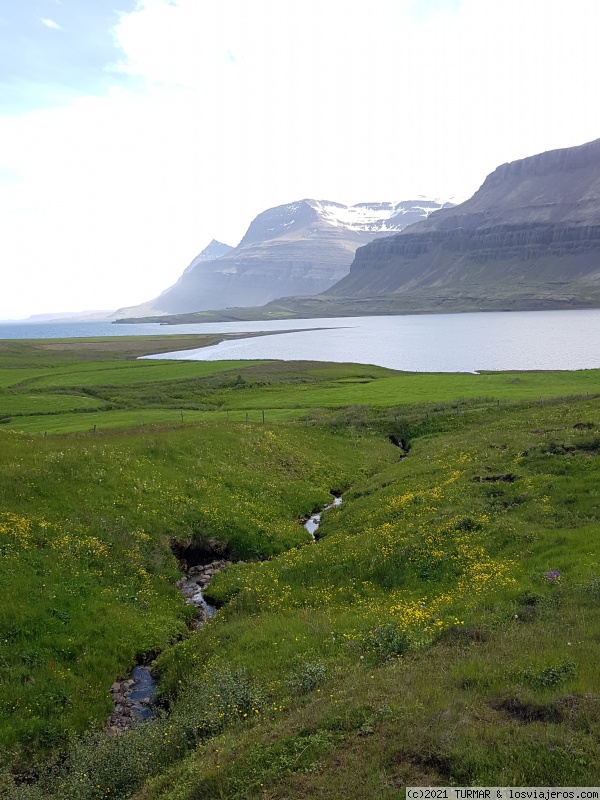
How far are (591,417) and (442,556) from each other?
23.8 metres

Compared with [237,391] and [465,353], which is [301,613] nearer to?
[237,391]

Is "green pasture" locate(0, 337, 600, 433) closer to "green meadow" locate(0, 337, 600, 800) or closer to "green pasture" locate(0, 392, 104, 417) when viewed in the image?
"green pasture" locate(0, 392, 104, 417)

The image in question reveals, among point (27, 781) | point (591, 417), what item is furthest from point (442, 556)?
point (591, 417)

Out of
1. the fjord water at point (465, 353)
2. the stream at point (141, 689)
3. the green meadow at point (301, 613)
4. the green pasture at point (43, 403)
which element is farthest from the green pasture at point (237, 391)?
the stream at point (141, 689)

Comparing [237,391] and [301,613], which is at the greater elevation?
[237,391]

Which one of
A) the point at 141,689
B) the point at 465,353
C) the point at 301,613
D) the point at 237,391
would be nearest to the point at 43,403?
the point at 237,391

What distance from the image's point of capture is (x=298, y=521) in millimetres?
37312

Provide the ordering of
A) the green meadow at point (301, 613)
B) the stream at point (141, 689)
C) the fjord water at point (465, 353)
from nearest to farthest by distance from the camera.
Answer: the green meadow at point (301, 613)
the stream at point (141, 689)
the fjord water at point (465, 353)

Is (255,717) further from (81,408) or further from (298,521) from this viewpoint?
(81,408)

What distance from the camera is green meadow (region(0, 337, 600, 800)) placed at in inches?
458

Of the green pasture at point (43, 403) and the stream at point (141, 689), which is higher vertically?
the green pasture at point (43, 403)

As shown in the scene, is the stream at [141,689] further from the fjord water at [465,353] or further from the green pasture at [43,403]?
the fjord water at [465,353]

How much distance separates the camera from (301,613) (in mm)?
22047

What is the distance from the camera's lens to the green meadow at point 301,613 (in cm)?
1162
